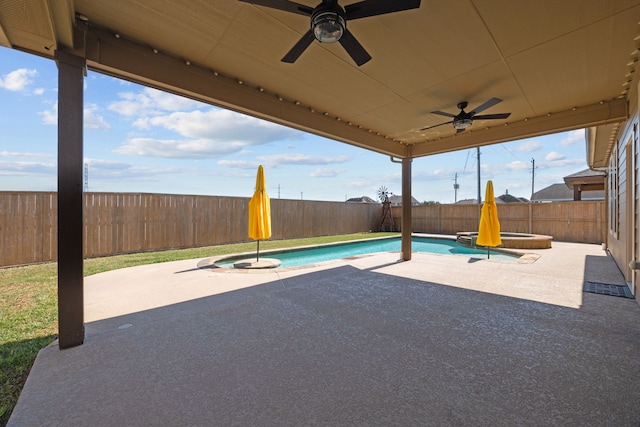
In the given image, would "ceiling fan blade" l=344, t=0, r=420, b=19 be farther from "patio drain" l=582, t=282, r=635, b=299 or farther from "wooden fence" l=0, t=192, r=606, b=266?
"wooden fence" l=0, t=192, r=606, b=266

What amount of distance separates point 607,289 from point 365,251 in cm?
682

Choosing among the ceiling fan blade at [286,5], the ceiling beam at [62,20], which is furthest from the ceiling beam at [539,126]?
the ceiling beam at [62,20]

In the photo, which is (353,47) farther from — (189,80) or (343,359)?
(343,359)

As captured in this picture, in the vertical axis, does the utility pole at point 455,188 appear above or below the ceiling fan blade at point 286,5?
above

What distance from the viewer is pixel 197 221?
944 centimetres

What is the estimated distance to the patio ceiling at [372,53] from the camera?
7.36ft

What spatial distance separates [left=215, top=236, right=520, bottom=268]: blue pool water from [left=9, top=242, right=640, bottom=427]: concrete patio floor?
363 cm

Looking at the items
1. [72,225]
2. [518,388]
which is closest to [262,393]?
[518,388]

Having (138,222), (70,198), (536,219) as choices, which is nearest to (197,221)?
(138,222)

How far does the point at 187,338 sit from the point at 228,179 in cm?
2244

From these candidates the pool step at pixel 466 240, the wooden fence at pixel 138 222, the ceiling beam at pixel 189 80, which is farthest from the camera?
the pool step at pixel 466 240

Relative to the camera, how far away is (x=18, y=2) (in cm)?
186

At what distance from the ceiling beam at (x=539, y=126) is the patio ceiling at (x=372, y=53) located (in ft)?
0.07

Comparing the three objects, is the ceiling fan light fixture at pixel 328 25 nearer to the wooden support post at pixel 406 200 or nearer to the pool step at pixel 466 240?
the wooden support post at pixel 406 200
